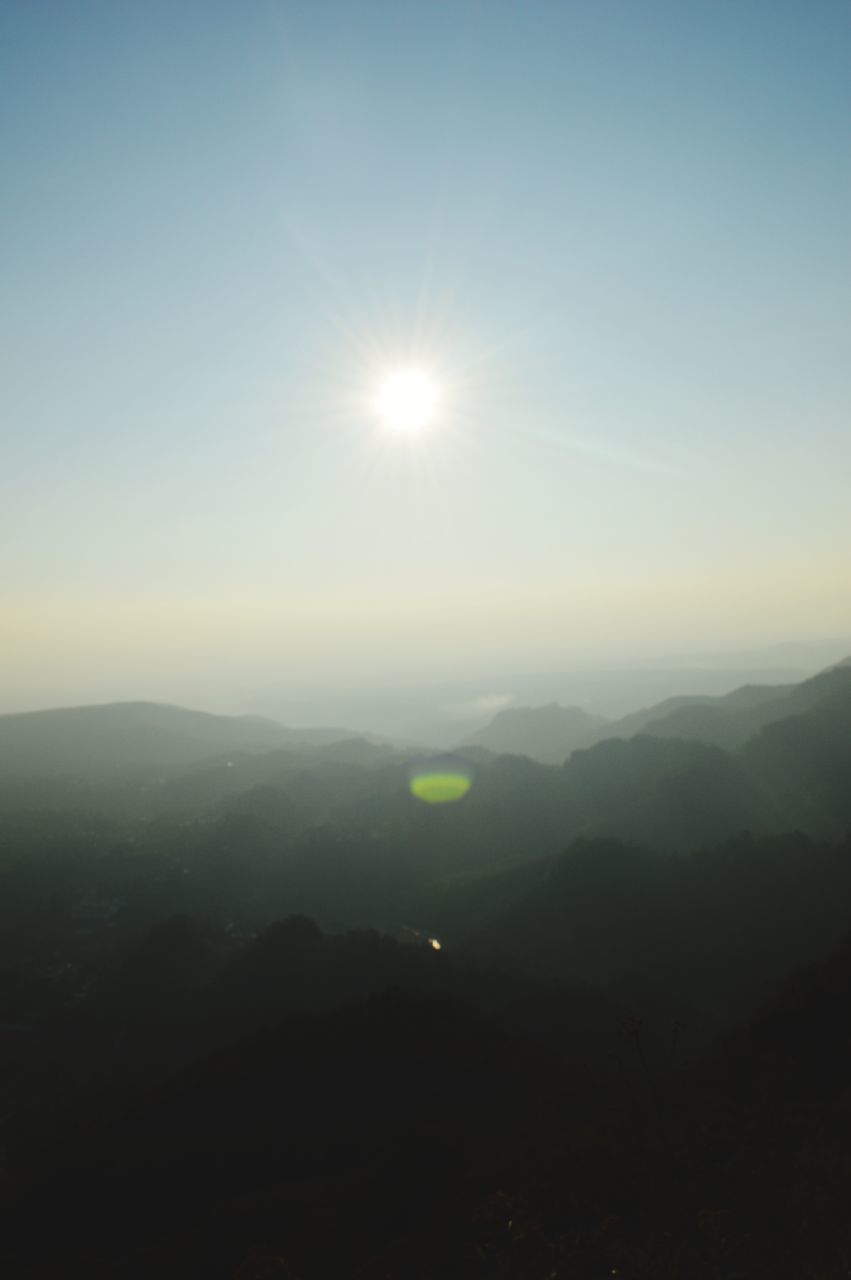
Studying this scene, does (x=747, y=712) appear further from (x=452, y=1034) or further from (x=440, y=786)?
(x=452, y=1034)

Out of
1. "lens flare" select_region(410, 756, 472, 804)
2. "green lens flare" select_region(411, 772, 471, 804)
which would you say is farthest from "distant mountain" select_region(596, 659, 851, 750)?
"green lens flare" select_region(411, 772, 471, 804)

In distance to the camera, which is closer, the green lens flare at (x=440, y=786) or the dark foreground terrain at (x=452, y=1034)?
the dark foreground terrain at (x=452, y=1034)

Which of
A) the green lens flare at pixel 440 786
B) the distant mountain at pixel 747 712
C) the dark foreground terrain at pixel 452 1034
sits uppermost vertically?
the distant mountain at pixel 747 712

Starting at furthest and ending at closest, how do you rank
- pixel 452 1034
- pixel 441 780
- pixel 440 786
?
pixel 441 780, pixel 440 786, pixel 452 1034

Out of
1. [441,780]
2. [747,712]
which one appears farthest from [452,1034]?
[747,712]

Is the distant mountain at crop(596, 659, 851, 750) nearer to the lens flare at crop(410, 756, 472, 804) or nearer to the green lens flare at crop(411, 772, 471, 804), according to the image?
the lens flare at crop(410, 756, 472, 804)

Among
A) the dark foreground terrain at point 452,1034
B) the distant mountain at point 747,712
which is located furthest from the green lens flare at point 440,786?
the distant mountain at point 747,712

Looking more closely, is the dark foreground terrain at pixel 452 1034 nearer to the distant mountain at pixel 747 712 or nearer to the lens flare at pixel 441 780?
the lens flare at pixel 441 780

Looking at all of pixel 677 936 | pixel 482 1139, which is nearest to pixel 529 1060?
pixel 482 1139
